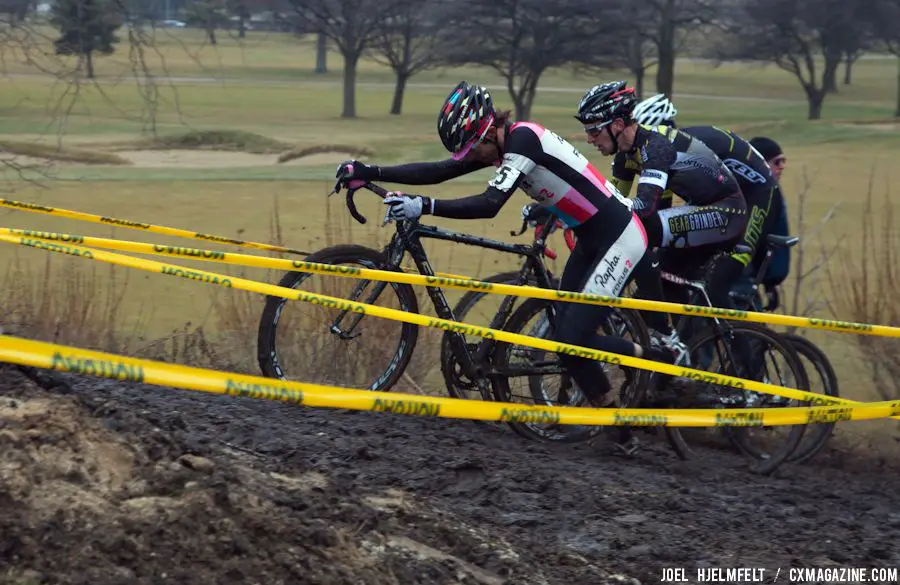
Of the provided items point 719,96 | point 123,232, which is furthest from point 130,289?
point 719,96

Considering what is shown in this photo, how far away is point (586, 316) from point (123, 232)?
11269 millimetres

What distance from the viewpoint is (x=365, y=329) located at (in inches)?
299

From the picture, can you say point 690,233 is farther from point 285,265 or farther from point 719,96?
point 719,96

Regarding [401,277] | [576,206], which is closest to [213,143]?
[576,206]

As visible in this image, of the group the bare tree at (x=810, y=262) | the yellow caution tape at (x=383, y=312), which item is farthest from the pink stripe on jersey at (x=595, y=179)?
the bare tree at (x=810, y=262)

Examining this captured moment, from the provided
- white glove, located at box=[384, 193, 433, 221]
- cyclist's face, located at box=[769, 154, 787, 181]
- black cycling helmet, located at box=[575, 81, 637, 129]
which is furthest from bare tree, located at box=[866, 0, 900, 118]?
white glove, located at box=[384, 193, 433, 221]

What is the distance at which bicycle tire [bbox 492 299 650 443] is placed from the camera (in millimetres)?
6910

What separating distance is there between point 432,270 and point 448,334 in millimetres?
380

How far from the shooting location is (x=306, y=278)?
6836 mm

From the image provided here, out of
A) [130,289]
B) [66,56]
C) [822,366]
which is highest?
[66,56]

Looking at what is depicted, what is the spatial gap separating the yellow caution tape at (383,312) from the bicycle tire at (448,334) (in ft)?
2.31

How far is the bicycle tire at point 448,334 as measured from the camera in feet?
22.7

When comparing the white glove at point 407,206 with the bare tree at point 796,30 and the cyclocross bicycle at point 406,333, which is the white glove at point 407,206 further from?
the bare tree at point 796,30

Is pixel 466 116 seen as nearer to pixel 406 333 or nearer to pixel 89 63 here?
pixel 406 333
